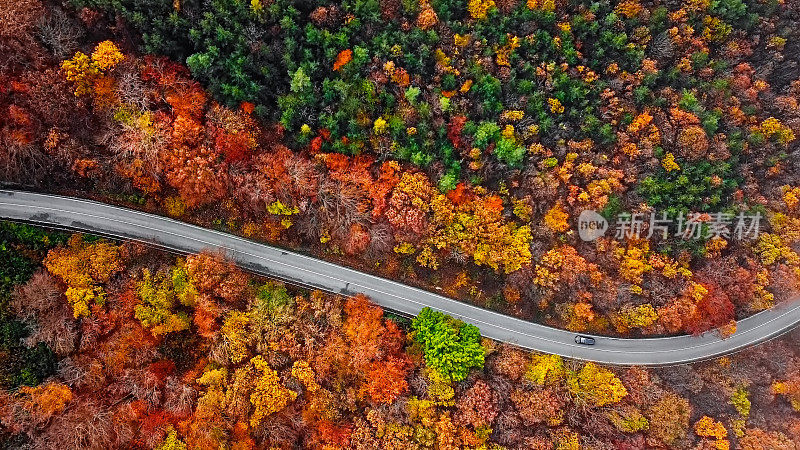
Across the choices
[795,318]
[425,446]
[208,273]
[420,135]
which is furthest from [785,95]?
[208,273]

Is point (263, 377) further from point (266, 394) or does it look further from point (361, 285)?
point (361, 285)

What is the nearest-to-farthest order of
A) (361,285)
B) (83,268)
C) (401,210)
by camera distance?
1. (83,268)
2. (401,210)
3. (361,285)

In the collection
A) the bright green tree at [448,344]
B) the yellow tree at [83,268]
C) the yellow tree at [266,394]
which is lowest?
the yellow tree at [266,394]

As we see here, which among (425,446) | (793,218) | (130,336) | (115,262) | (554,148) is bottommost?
(425,446)

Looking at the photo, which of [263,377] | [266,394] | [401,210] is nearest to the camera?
[266,394]

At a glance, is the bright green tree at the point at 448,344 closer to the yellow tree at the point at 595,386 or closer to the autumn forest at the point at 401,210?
the autumn forest at the point at 401,210

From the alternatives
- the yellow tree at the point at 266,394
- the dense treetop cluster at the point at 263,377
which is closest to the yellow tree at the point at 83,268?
the dense treetop cluster at the point at 263,377

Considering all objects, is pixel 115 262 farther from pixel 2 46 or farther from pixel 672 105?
pixel 672 105

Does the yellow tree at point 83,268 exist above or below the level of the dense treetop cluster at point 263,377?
above

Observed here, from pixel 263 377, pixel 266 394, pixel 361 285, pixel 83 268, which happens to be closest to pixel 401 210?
pixel 361 285
